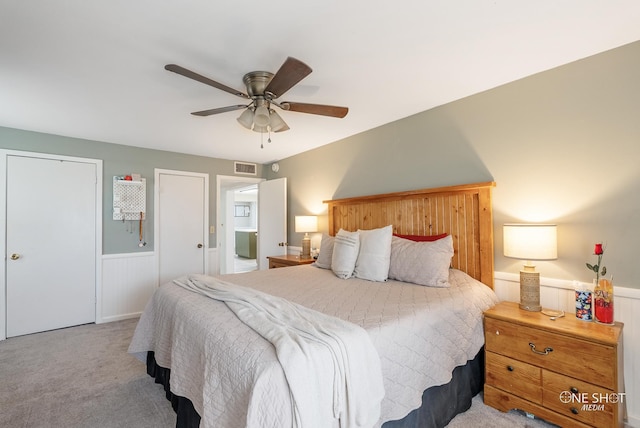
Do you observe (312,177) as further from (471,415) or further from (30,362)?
(30,362)

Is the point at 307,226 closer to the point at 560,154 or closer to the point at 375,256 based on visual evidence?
the point at 375,256

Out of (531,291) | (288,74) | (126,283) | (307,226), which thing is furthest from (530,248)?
(126,283)

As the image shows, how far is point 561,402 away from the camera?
1.70 m

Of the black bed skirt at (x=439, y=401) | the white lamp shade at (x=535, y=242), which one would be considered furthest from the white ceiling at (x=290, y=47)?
the black bed skirt at (x=439, y=401)

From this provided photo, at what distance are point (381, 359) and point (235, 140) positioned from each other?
10.8 ft

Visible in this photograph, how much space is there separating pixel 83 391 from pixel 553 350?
3244 mm

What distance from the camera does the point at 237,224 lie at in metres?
11.3

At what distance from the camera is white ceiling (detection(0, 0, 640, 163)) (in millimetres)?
1537

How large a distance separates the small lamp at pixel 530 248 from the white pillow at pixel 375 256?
90cm

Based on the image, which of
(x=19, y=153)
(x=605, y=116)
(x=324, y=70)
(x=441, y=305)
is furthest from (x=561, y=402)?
(x=19, y=153)

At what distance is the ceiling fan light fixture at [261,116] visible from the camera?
2125 mm

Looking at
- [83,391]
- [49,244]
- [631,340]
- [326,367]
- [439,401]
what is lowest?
[83,391]

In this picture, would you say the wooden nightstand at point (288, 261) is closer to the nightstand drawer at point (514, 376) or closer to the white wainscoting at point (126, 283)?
the white wainscoting at point (126, 283)

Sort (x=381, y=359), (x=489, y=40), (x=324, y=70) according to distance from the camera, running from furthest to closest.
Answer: (x=324, y=70) → (x=489, y=40) → (x=381, y=359)
